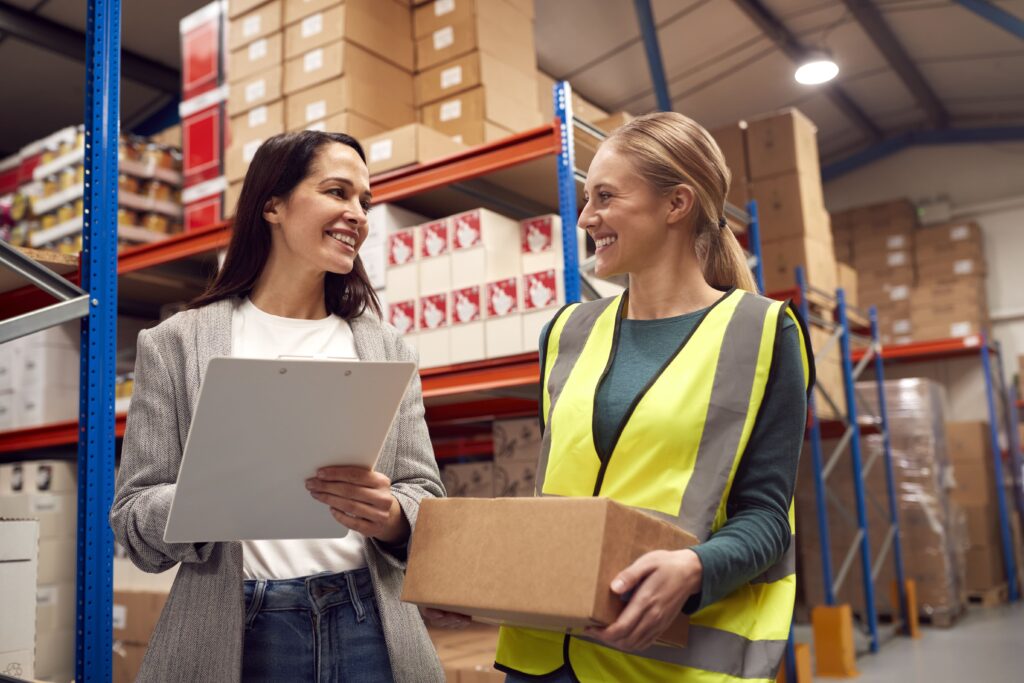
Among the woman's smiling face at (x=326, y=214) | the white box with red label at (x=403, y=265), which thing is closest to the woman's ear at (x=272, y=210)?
the woman's smiling face at (x=326, y=214)

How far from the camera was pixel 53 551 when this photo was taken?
161 inches

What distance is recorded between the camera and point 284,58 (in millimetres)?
4164

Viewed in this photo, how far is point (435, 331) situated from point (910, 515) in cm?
522

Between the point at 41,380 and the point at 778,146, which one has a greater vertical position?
the point at 778,146

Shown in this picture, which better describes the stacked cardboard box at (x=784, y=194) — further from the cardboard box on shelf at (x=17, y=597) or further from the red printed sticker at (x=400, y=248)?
the cardboard box on shelf at (x=17, y=597)

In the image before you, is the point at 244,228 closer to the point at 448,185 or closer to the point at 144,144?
the point at 448,185

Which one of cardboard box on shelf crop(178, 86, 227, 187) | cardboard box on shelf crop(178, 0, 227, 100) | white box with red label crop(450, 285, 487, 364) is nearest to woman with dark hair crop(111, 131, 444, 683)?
white box with red label crop(450, 285, 487, 364)

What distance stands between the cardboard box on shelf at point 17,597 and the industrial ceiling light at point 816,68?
688 cm

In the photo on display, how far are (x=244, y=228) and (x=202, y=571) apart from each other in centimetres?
62

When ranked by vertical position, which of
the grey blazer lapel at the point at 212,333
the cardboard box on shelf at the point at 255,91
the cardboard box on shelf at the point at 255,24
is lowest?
the grey blazer lapel at the point at 212,333

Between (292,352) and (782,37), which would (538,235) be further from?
(782,37)

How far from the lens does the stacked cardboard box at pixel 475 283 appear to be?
10.9ft

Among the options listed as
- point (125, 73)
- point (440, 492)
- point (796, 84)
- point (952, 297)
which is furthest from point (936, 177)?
point (440, 492)

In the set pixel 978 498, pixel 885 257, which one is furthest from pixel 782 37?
pixel 978 498
